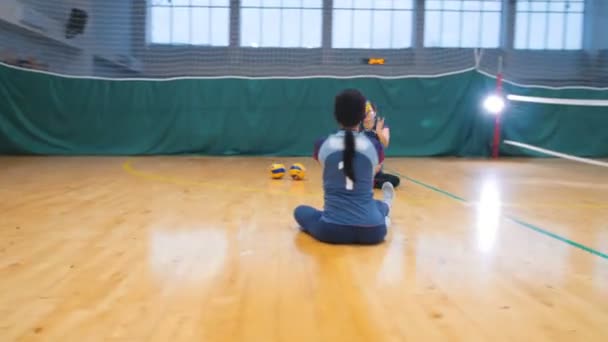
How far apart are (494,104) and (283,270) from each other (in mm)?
8086

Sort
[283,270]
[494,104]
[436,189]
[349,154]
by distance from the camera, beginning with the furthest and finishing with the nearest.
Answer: [494,104] → [436,189] → [349,154] → [283,270]

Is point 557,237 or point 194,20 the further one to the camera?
point 194,20

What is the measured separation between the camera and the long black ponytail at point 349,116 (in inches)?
117

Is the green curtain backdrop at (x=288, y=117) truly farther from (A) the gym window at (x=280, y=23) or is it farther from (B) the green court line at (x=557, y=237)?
(B) the green court line at (x=557, y=237)

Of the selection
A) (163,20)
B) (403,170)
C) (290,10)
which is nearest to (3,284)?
(403,170)

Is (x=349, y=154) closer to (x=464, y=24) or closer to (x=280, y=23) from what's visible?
Answer: (x=280, y=23)

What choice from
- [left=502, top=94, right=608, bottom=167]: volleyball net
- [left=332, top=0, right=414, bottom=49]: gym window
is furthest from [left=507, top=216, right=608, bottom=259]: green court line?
[left=332, top=0, right=414, bottom=49]: gym window

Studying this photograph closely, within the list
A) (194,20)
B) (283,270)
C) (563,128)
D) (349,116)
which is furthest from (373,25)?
(283,270)

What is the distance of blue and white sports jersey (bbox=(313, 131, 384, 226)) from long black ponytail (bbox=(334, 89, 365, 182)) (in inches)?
2.0

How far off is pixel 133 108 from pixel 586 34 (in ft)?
41.2

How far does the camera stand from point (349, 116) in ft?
9.93

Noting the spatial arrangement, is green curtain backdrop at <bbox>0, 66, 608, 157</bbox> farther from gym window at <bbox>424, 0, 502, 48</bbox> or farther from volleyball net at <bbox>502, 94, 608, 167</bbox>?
gym window at <bbox>424, 0, 502, 48</bbox>

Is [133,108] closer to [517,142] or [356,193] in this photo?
[517,142]

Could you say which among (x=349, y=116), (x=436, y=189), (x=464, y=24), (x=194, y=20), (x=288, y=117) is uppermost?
(x=464, y=24)
